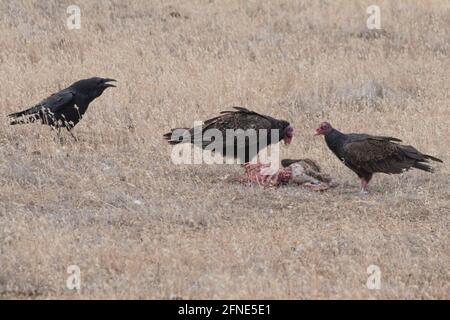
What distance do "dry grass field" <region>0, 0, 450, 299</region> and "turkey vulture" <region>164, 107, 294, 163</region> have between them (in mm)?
355

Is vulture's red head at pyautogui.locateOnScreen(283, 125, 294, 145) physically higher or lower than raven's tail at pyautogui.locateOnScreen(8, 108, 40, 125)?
lower

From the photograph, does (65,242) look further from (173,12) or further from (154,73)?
(173,12)

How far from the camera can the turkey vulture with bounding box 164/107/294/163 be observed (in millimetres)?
9188

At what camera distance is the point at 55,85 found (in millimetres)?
12797

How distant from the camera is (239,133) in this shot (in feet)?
30.2

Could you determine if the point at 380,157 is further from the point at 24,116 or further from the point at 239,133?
the point at 24,116

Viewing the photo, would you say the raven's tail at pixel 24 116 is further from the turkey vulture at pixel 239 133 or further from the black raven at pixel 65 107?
the turkey vulture at pixel 239 133

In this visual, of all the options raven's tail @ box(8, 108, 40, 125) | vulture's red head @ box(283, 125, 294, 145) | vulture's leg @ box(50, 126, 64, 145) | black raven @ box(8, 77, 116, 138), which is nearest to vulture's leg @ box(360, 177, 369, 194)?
vulture's red head @ box(283, 125, 294, 145)

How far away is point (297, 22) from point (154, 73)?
12.5 feet

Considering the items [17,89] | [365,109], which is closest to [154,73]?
[17,89]

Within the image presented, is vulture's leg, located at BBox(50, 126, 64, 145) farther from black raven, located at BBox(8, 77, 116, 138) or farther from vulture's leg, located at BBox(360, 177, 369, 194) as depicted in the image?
vulture's leg, located at BBox(360, 177, 369, 194)

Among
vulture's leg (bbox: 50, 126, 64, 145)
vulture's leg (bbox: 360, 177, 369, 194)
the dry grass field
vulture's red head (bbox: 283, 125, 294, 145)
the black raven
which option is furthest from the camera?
vulture's leg (bbox: 50, 126, 64, 145)

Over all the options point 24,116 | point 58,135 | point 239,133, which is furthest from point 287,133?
point 24,116

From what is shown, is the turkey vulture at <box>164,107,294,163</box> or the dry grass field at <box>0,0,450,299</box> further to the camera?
the turkey vulture at <box>164,107,294,163</box>
